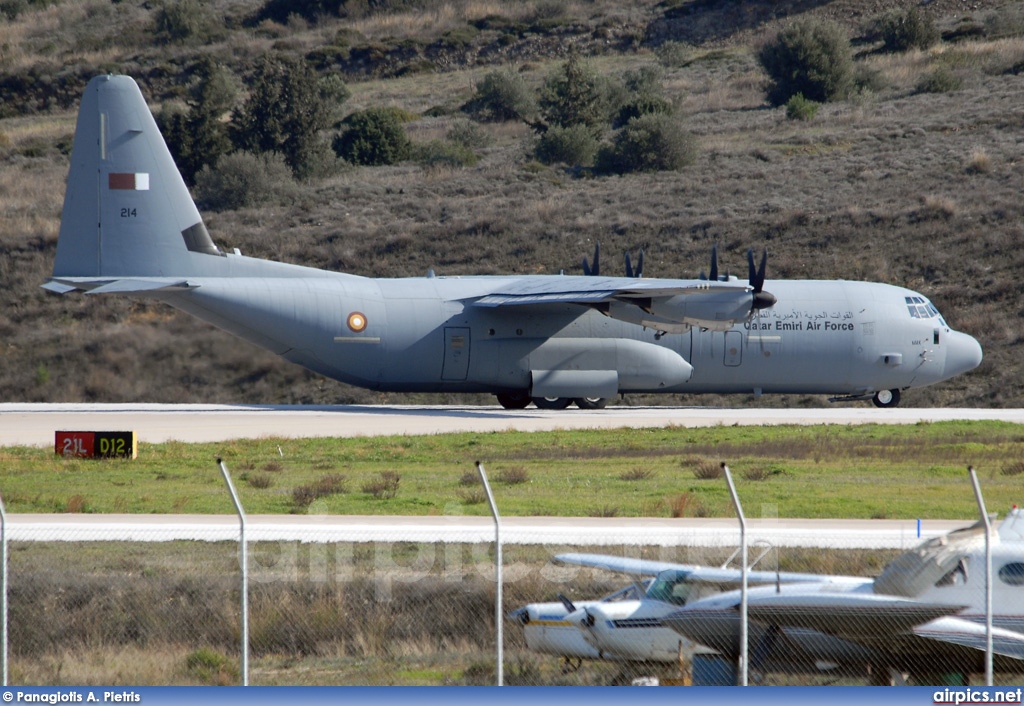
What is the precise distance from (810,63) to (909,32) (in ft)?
38.1

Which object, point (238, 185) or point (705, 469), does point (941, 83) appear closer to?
point (238, 185)

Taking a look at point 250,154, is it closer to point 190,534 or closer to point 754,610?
point 190,534

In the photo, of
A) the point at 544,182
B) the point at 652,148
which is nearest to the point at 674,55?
the point at 652,148

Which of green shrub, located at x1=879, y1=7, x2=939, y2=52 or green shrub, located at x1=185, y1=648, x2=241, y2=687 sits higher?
green shrub, located at x1=879, y1=7, x2=939, y2=52

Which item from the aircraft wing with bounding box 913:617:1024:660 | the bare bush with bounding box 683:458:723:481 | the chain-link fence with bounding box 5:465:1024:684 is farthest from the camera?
the bare bush with bounding box 683:458:723:481

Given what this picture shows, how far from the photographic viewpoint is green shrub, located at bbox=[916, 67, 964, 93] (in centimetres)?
7700

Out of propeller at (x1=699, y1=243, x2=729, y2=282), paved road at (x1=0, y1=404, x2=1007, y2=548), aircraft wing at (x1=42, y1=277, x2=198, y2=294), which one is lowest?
paved road at (x1=0, y1=404, x2=1007, y2=548)

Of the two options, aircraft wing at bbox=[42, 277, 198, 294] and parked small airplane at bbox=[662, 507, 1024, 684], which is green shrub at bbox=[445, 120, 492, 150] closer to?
aircraft wing at bbox=[42, 277, 198, 294]

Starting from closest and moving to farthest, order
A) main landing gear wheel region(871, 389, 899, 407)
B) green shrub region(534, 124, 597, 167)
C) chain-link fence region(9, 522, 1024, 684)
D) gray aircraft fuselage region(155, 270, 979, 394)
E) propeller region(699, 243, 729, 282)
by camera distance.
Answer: chain-link fence region(9, 522, 1024, 684) → propeller region(699, 243, 729, 282) → gray aircraft fuselage region(155, 270, 979, 394) → main landing gear wheel region(871, 389, 899, 407) → green shrub region(534, 124, 597, 167)

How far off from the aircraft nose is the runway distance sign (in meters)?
23.9

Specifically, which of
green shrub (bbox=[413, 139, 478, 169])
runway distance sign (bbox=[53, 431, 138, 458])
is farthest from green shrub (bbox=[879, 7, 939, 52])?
runway distance sign (bbox=[53, 431, 138, 458])

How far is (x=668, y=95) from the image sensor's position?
264 ft

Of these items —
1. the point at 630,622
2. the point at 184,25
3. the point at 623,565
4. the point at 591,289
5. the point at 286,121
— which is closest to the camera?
the point at 630,622
